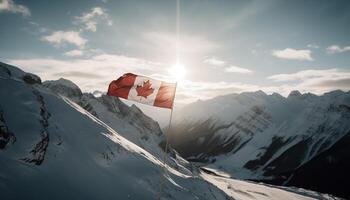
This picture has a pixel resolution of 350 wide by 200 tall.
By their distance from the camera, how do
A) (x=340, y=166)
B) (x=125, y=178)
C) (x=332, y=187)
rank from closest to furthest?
(x=125, y=178) < (x=332, y=187) < (x=340, y=166)

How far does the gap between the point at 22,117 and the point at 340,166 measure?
636 feet

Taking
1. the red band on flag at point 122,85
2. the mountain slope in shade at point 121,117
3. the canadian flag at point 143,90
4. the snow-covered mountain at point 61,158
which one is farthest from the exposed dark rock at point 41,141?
the mountain slope in shade at point 121,117

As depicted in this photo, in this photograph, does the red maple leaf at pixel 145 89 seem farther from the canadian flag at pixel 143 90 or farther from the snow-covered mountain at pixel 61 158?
the snow-covered mountain at pixel 61 158

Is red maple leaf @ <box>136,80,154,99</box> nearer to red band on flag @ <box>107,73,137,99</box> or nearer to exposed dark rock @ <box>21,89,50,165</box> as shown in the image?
red band on flag @ <box>107,73,137,99</box>

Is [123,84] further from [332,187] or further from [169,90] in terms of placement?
[332,187]

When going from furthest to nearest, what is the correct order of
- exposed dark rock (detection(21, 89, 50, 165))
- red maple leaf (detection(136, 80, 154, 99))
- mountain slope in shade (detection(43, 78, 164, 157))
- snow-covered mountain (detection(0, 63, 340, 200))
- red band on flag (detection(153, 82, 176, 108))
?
mountain slope in shade (detection(43, 78, 164, 157)), red maple leaf (detection(136, 80, 154, 99)), red band on flag (detection(153, 82, 176, 108)), exposed dark rock (detection(21, 89, 50, 165)), snow-covered mountain (detection(0, 63, 340, 200))

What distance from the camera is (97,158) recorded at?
28438 mm

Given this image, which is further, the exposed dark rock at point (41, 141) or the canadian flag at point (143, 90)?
the canadian flag at point (143, 90)

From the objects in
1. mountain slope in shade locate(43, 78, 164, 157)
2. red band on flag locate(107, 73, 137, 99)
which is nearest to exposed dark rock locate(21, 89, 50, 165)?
red band on flag locate(107, 73, 137, 99)

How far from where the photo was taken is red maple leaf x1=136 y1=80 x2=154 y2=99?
26.1 metres

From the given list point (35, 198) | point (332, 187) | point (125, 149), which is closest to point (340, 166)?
point (332, 187)

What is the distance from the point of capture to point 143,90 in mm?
26203

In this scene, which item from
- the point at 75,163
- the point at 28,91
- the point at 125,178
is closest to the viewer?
the point at 75,163

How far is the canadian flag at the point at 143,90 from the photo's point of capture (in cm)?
2581
